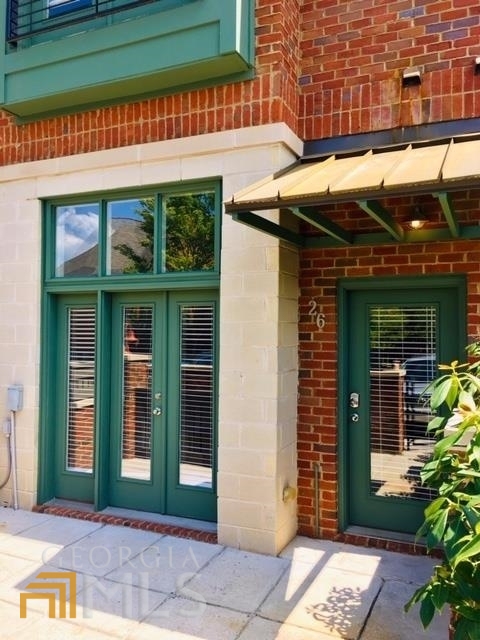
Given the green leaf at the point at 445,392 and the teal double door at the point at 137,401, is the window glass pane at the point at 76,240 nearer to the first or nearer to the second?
the teal double door at the point at 137,401

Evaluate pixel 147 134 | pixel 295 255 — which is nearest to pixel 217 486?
pixel 295 255

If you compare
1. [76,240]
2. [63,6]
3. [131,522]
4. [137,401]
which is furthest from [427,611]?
[63,6]

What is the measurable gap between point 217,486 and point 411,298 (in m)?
2.31

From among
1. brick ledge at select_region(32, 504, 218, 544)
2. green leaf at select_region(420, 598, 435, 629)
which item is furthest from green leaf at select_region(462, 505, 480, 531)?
brick ledge at select_region(32, 504, 218, 544)

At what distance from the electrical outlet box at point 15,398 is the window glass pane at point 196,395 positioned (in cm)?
169

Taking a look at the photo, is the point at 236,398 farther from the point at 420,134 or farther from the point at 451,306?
the point at 420,134

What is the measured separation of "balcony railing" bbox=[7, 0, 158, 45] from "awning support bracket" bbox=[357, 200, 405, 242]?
293cm

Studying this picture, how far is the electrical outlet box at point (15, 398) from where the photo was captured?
205 inches

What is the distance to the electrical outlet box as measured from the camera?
5.21 m

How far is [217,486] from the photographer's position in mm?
4484

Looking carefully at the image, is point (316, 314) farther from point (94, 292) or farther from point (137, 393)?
point (94, 292)

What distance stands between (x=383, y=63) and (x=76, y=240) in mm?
3321

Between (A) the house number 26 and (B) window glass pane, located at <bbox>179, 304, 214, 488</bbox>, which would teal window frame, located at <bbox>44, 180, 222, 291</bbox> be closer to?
Result: (B) window glass pane, located at <bbox>179, 304, 214, 488</bbox>

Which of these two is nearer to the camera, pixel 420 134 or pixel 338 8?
pixel 420 134
